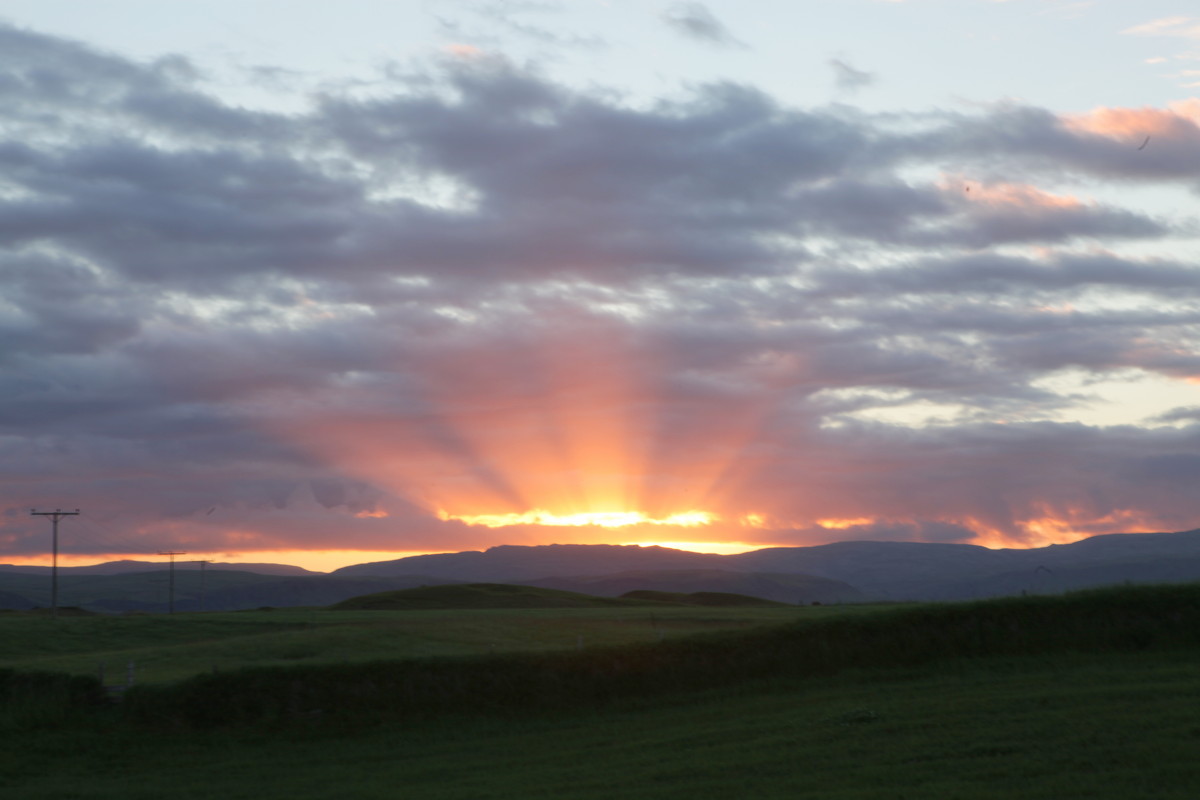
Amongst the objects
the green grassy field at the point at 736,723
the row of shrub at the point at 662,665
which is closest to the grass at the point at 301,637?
the row of shrub at the point at 662,665

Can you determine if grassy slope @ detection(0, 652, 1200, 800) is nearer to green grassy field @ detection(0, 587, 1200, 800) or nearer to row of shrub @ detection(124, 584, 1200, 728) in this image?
green grassy field @ detection(0, 587, 1200, 800)

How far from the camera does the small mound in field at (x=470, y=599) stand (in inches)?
4013

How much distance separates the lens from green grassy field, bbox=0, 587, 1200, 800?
23.4 m

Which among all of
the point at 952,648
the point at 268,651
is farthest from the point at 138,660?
the point at 952,648

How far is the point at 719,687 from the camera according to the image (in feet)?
128

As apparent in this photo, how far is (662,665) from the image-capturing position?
131 feet

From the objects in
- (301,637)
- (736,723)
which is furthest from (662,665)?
(301,637)

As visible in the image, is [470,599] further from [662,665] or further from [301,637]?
[662,665]

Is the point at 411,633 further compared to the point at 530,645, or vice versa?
the point at 411,633

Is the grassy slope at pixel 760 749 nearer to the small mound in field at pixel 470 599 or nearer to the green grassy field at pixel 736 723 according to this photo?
the green grassy field at pixel 736 723

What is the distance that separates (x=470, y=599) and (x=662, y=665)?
70.4 metres

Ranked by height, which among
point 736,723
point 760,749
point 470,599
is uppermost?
point 760,749

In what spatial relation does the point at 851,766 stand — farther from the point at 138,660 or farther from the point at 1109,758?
the point at 138,660

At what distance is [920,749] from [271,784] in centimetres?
1789
